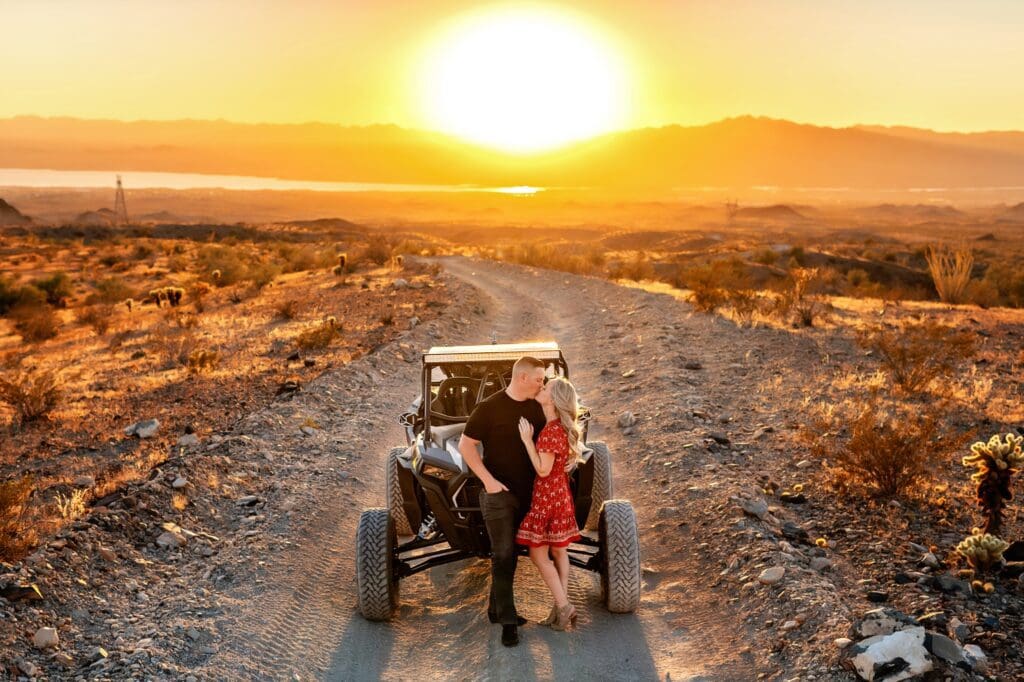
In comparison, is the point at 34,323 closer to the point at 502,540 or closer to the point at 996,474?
the point at 502,540

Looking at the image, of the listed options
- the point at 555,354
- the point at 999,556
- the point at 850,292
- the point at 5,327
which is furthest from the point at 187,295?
the point at 999,556

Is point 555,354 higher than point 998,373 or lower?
higher

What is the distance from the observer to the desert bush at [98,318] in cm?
2388

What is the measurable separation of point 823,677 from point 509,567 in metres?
2.25

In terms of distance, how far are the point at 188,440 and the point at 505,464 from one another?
22.3 ft

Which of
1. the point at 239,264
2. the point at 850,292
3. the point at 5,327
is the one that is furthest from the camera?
the point at 239,264

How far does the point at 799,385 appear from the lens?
43.9ft

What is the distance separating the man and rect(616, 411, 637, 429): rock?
255 inches

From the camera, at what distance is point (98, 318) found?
2520 centimetres

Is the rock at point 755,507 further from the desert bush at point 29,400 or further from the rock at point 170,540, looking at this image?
the desert bush at point 29,400

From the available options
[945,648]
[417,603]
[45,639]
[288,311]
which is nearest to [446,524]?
[417,603]

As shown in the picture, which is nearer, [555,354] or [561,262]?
[555,354]

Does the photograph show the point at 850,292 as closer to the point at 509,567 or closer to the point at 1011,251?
the point at 509,567

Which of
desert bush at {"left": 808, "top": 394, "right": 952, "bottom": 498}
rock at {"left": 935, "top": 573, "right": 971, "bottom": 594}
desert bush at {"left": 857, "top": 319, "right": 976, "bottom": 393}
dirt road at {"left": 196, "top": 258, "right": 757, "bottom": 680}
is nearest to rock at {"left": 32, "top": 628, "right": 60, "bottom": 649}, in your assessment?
dirt road at {"left": 196, "top": 258, "right": 757, "bottom": 680}
